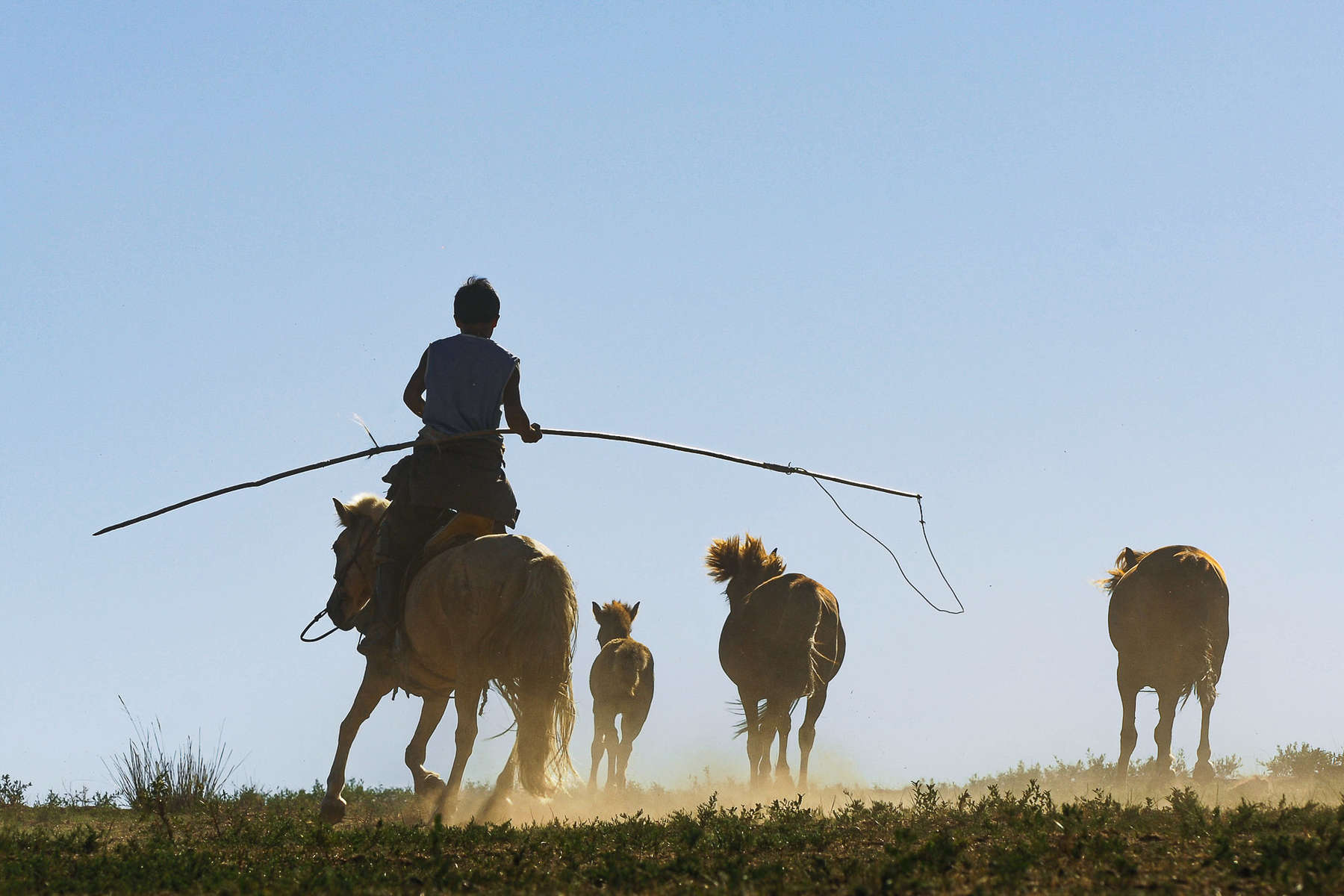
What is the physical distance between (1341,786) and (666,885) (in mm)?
9279

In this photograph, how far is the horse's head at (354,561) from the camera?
10117mm

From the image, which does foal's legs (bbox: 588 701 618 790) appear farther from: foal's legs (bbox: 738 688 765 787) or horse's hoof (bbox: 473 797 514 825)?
horse's hoof (bbox: 473 797 514 825)

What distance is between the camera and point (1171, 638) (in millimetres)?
13070

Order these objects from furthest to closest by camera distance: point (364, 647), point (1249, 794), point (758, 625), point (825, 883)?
point (758, 625) < point (1249, 794) < point (364, 647) < point (825, 883)

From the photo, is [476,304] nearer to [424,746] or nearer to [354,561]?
[354,561]

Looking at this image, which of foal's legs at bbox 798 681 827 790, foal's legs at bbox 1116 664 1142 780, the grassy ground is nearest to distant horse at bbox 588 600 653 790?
foal's legs at bbox 798 681 827 790

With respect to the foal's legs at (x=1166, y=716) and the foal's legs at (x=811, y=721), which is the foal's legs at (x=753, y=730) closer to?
the foal's legs at (x=811, y=721)

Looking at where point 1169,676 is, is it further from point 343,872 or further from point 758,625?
point 343,872

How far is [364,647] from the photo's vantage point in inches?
380

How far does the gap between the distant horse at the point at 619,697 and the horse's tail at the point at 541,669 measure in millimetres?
8640

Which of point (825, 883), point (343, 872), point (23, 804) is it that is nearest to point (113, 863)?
point (343, 872)

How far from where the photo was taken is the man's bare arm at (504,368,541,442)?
30.4 feet

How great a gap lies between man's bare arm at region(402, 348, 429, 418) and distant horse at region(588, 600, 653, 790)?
8587 mm

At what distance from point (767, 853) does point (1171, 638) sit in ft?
26.6
